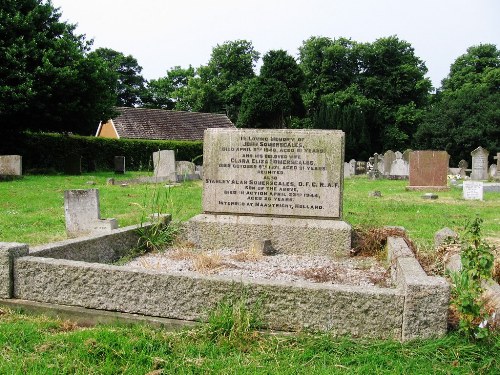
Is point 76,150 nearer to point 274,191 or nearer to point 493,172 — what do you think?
point 274,191

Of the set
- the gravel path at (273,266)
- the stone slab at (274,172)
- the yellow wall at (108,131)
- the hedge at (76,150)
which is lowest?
the gravel path at (273,266)

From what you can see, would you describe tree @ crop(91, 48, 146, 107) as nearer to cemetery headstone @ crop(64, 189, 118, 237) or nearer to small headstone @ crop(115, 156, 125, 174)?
small headstone @ crop(115, 156, 125, 174)

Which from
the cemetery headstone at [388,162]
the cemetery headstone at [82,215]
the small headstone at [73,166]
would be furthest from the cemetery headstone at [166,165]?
the cemetery headstone at [388,162]

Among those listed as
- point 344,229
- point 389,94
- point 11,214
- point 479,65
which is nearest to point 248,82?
point 389,94

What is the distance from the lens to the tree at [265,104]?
154ft

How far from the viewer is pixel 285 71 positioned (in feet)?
164

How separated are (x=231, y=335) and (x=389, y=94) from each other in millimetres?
49963

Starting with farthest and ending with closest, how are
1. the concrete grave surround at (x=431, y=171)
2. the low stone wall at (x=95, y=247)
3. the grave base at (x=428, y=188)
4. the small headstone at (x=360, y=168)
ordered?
1. the small headstone at (x=360, y=168)
2. the concrete grave surround at (x=431, y=171)
3. the grave base at (x=428, y=188)
4. the low stone wall at (x=95, y=247)

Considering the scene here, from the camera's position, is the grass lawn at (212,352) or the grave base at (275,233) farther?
the grave base at (275,233)

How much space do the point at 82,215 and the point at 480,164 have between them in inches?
965

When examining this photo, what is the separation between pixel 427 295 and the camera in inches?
124

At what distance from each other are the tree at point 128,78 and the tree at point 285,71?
681 inches

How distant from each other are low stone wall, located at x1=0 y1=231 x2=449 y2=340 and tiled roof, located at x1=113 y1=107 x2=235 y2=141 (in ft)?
115

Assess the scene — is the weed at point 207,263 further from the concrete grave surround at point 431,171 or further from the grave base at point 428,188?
the concrete grave surround at point 431,171
